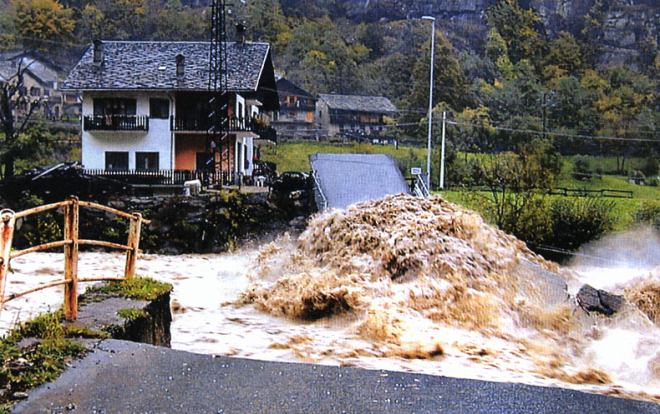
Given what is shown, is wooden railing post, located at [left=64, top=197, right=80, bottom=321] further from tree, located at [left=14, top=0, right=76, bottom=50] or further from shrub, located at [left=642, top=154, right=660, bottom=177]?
tree, located at [left=14, top=0, right=76, bottom=50]

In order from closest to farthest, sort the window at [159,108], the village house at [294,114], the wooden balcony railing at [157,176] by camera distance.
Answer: the wooden balcony railing at [157,176] < the window at [159,108] < the village house at [294,114]

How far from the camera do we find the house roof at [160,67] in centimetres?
2534

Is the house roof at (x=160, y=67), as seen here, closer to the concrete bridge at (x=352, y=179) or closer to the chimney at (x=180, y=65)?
the chimney at (x=180, y=65)

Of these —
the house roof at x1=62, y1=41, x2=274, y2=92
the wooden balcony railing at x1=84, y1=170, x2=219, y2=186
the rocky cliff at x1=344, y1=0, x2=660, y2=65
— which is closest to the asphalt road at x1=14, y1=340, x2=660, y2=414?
the wooden balcony railing at x1=84, y1=170, x2=219, y2=186

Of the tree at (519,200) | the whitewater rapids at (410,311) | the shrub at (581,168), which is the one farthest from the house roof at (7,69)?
the shrub at (581,168)

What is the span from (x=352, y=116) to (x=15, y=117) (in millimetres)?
14905

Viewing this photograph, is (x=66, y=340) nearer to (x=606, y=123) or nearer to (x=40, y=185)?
(x=40, y=185)

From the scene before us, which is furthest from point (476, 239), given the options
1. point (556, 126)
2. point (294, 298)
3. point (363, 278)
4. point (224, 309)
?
point (556, 126)

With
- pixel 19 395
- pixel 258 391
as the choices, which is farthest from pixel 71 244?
pixel 258 391

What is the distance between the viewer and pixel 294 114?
3412cm

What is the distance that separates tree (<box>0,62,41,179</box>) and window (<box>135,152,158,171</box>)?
16.4 feet

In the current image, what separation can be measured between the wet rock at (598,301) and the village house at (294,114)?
77.9 ft

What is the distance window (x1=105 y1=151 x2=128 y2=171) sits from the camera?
25078 mm

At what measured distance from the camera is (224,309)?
1021 centimetres
